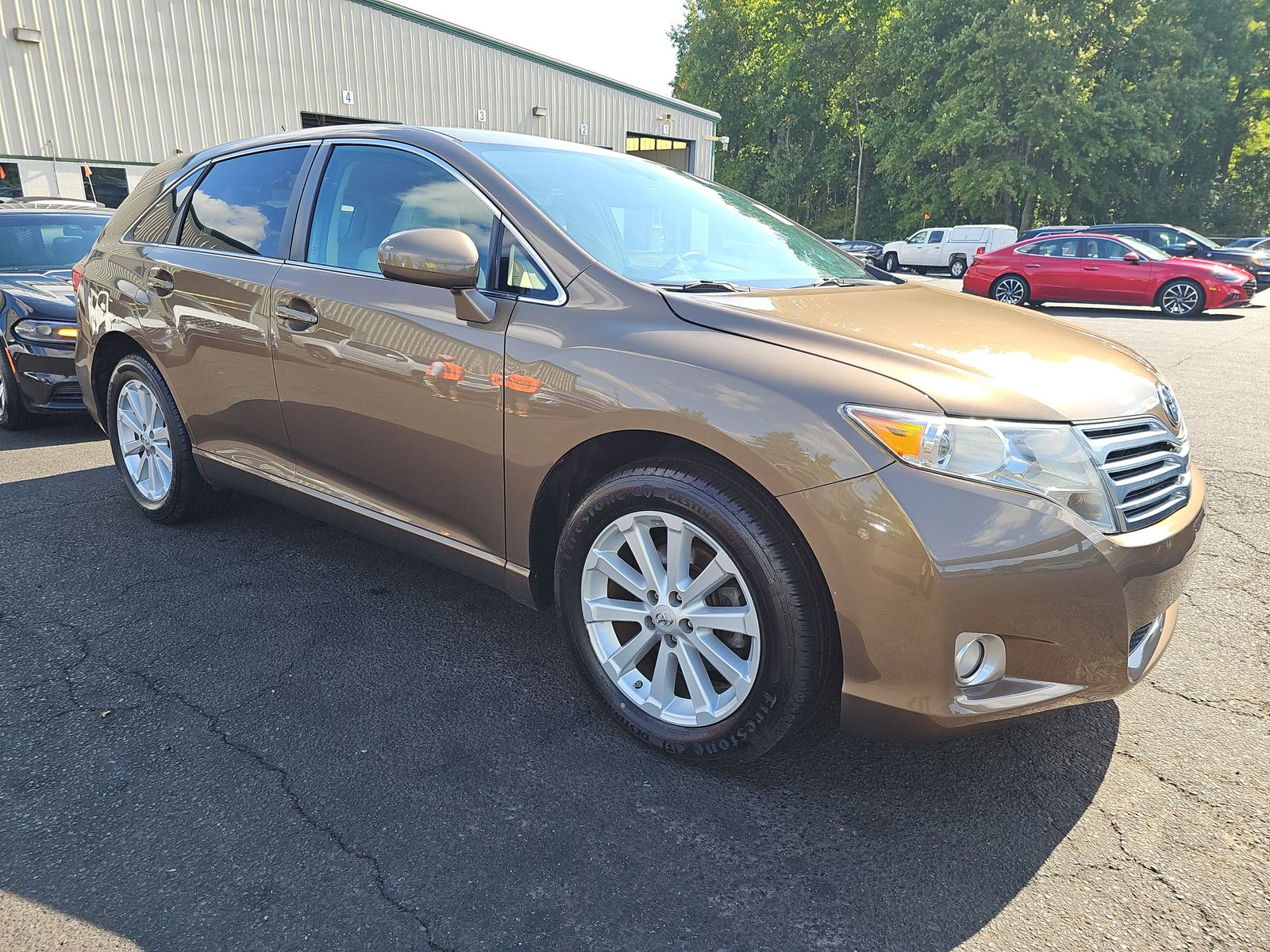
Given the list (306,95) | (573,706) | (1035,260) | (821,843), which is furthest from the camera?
(306,95)

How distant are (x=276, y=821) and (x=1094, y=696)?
2.01 m

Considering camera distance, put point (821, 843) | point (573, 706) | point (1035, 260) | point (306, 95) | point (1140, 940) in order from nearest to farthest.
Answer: point (1140, 940), point (821, 843), point (573, 706), point (1035, 260), point (306, 95)

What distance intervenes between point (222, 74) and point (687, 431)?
19.4m

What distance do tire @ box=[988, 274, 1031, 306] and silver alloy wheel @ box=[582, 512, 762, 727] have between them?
1641cm

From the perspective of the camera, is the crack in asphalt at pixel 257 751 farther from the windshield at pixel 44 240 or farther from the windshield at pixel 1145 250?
the windshield at pixel 1145 250

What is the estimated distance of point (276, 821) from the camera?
6.65 ft

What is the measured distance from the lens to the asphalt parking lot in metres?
1.75

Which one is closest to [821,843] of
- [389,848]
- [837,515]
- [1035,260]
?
[837,515]

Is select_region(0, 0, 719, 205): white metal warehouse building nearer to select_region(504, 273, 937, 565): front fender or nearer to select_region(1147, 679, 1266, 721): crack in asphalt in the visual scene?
select_region(504, 273, 937, 565): front fender

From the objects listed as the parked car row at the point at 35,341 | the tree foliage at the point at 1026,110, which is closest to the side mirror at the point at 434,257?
the parked car row at the point at 35,341

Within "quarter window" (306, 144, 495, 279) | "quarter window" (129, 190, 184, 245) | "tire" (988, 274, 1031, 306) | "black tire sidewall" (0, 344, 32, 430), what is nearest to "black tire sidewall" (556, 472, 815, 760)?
"quarter window" (306, 144, 495, 279)

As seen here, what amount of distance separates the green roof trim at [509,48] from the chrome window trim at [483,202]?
62.9ft

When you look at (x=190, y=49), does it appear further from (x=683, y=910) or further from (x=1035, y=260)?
(x=683, y=910)

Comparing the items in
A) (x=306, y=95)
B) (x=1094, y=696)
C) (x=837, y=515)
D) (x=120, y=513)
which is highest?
(x=306, y=95)
